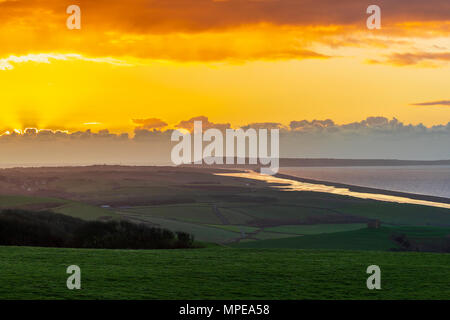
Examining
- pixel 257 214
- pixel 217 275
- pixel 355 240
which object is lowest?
pixel 257 214

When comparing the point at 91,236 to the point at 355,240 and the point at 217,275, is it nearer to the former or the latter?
the point at 217,275

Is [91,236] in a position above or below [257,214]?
above

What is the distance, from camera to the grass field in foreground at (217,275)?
14.0 m

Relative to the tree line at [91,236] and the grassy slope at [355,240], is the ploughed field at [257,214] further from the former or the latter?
the tree line at [91,236]

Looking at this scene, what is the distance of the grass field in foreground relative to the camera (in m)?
14.0

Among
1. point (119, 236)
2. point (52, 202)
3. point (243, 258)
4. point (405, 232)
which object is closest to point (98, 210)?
point (52, 202)

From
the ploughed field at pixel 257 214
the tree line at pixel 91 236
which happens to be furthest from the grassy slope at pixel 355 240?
the tree line at pixel 91 236

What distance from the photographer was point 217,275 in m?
16.6

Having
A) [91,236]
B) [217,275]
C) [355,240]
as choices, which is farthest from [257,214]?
[217,275]

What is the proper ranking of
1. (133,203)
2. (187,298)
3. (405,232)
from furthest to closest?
(133,203)
(405,232)
(187,298)
